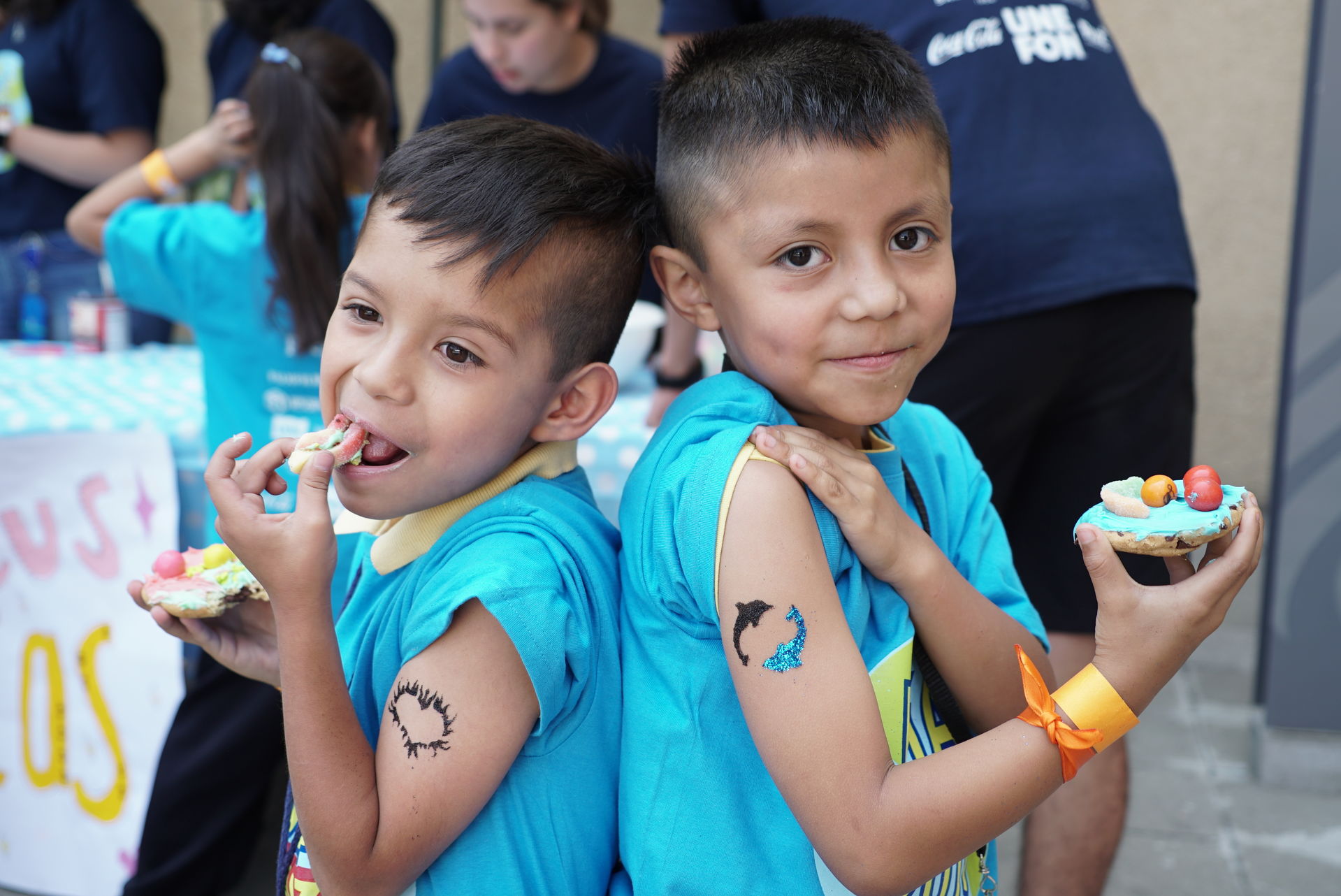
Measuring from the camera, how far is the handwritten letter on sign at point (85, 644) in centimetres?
258

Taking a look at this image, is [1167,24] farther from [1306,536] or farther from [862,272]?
[862,272]

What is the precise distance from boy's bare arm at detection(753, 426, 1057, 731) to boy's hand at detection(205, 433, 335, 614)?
430 millimetres

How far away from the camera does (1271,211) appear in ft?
17.4

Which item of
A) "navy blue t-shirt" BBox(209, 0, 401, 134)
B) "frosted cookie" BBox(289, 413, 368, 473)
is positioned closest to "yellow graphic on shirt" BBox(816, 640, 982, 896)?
"frosted cookie" BBox(289, 413, 368, 473)

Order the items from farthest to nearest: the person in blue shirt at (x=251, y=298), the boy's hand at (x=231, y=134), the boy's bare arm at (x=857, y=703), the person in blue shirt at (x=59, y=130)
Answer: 1. the person in blue shirt at (x=59, y=130)
2. the boy's hand at (x=231, y=134)
3. the person in blue shirt at (x=251, y=298)
4. the boy's bare arm at (x=857, y=703)

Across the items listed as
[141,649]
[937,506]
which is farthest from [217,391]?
[937,506]

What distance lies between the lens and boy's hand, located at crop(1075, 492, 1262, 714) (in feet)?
3.63

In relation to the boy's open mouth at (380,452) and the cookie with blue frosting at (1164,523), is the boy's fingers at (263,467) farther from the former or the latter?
the cookie with blue frosting at (1164,523)

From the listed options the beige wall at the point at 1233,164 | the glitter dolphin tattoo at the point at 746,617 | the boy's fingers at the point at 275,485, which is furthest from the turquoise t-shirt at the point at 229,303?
the beige wall at the point at 1233,164

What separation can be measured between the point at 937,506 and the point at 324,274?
5.00 ft

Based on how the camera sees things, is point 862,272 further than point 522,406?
No

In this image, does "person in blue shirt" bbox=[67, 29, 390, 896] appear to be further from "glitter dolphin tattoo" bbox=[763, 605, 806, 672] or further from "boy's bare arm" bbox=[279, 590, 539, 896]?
"glitter dolphin tattoo" bbox=[763, 605, 806, 672]

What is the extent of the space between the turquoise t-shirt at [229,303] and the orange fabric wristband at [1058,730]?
1.83 meters

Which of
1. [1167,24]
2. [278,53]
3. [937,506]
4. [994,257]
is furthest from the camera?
[1167,24]
